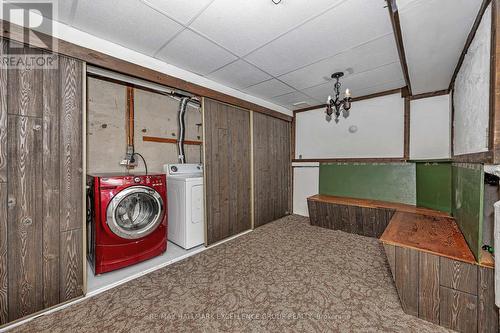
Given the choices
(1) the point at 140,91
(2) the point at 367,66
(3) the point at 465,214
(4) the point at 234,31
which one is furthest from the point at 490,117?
(1) the point at 140,91

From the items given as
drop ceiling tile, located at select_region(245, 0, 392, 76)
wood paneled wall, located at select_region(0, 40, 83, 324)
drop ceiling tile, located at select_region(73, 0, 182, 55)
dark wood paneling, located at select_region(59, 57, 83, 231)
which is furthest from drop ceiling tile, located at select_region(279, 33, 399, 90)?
wood paneled wall, located at select_region(0, 40, 83, 324)

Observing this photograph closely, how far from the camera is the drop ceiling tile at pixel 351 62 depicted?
2.16 metres

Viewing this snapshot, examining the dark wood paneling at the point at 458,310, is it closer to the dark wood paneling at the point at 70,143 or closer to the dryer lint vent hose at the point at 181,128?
the dark wood paneling at the point at 70,143

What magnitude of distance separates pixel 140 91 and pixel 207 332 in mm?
3160

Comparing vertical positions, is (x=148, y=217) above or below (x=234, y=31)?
below

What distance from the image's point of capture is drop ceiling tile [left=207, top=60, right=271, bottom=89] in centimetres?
263

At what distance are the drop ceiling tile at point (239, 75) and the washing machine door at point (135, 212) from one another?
1856 millimetres

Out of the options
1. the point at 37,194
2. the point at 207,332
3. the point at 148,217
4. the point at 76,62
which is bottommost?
the point at 207,332

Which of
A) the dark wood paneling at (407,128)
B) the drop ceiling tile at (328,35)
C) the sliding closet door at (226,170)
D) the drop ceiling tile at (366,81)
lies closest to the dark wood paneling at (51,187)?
the sliding closet door at (226,170)

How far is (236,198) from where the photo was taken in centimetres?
337

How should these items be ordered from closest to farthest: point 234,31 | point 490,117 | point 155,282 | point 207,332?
point 490,117
point 207,332
point 234,31
point 155,282

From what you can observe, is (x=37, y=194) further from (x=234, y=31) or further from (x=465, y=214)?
(x=465, y=214)

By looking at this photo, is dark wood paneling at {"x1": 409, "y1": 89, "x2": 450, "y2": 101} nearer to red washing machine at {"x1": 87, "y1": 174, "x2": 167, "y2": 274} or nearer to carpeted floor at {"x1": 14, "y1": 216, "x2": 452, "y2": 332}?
carpeted floor at {"x1": 14, "y1": 216, "x2": 452, "y2": 332}

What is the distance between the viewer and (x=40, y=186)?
64.4 inches
